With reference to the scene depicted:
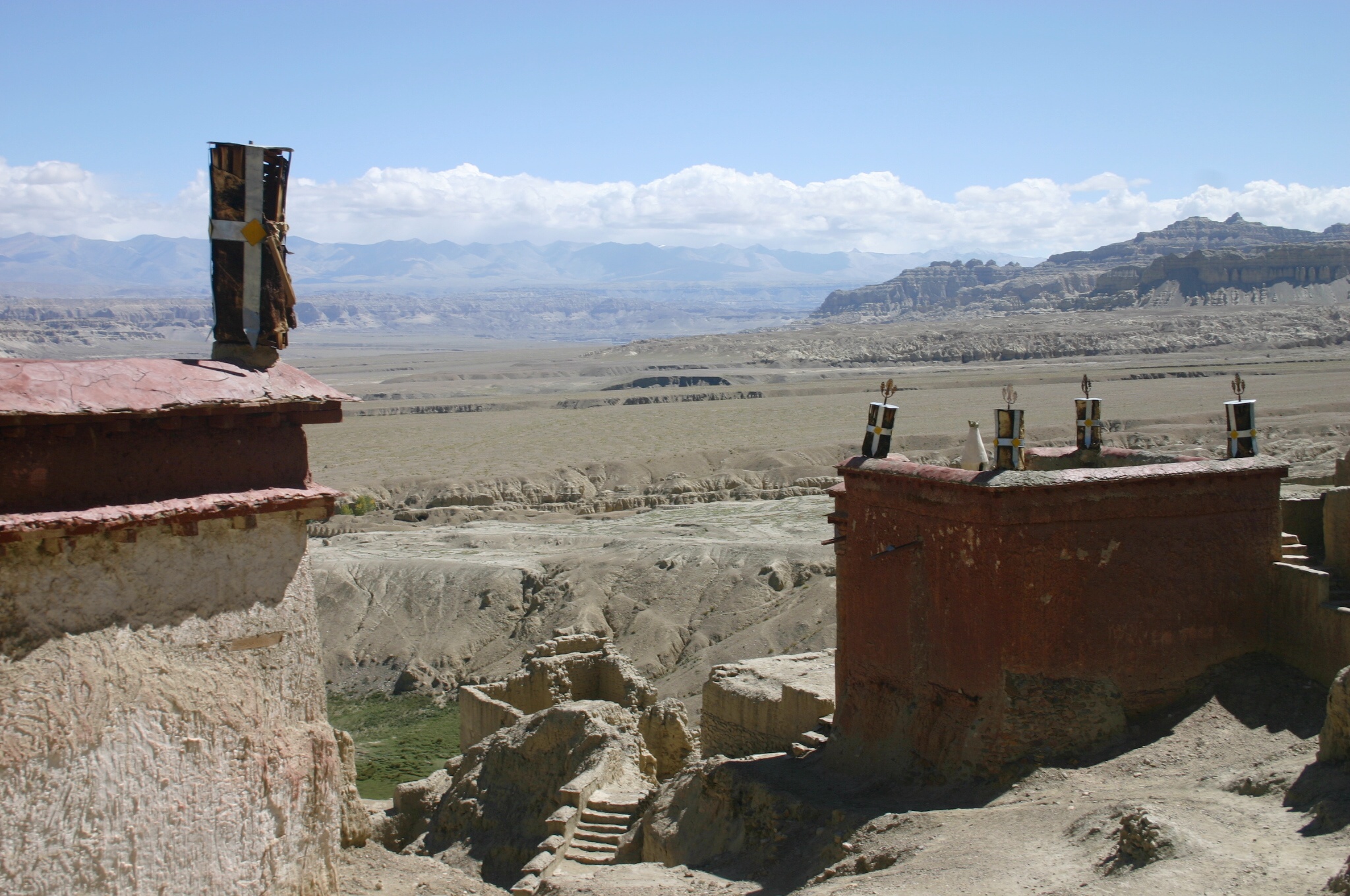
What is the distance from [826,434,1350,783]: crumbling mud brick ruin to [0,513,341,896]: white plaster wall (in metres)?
6.09

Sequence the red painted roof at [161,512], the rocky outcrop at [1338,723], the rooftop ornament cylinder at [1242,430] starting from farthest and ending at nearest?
the rooftop ornament cylinder at [1242,430] → the rocky outcrop at [1338,723] → the red painted roof at [161,512]

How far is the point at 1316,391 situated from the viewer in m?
64.8

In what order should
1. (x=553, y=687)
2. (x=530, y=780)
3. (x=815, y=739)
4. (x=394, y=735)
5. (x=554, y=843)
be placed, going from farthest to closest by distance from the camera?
(x=394, y=735) → (x=553, y=687) → (x=530, y=780) → (x=815, y=739) → (x=554, y=843)

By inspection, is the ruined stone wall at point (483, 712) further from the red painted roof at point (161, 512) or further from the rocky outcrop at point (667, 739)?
the red painted roof at point (161, 512)

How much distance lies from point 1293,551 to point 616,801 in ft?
27.1

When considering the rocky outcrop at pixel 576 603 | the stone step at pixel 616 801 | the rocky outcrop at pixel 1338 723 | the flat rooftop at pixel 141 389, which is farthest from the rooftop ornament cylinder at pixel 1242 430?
the rocky outcrop at pixel 576 603

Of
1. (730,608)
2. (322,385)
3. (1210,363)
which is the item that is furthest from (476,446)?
(1210,363)

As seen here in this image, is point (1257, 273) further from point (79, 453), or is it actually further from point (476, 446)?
point (79, 453)

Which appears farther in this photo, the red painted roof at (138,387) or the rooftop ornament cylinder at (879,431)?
the rooftop ornament cylinder at (879,431)

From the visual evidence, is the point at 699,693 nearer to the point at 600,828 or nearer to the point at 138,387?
the point at 600,828

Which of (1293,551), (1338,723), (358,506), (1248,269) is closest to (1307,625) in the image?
(1293,551)

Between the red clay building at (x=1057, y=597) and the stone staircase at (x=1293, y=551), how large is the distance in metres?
0.50

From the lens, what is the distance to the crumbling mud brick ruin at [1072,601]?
11.4 m

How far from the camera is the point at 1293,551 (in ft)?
43.1
